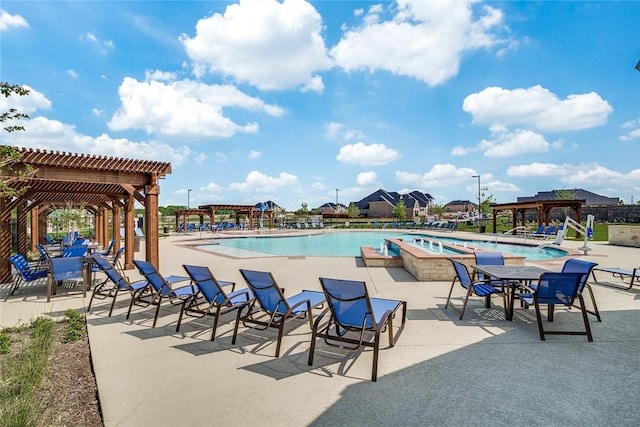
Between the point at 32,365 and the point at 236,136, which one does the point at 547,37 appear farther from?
the point at 236,136

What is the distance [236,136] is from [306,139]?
504cm

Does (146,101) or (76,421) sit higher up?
(146,101)

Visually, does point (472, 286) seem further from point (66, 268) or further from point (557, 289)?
point (66, 268)

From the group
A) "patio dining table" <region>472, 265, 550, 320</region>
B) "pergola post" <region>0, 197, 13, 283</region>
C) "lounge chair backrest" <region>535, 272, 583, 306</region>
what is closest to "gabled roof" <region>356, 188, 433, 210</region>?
"pergola post" <region>0, 197, 13, 283</region>

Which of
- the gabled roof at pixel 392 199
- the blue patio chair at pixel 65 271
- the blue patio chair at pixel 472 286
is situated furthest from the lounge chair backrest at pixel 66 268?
the gabled roof at pixel 392 199

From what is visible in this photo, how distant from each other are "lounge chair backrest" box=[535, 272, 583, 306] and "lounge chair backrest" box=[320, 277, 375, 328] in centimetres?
232

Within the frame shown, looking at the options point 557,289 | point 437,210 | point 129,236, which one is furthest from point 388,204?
point 557,289

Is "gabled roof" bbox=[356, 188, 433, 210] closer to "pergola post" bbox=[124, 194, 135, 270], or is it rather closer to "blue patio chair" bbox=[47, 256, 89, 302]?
A: "pergola post" bbox=[124, 194, 135, 270]

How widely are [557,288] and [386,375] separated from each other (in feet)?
8.61

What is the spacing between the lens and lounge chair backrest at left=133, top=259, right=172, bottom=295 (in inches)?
203

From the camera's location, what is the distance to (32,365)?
10.5ft

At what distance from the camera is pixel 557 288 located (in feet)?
14.1

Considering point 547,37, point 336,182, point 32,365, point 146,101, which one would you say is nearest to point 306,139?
point 146,101

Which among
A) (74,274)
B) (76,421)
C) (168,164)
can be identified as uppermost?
(168,164)
